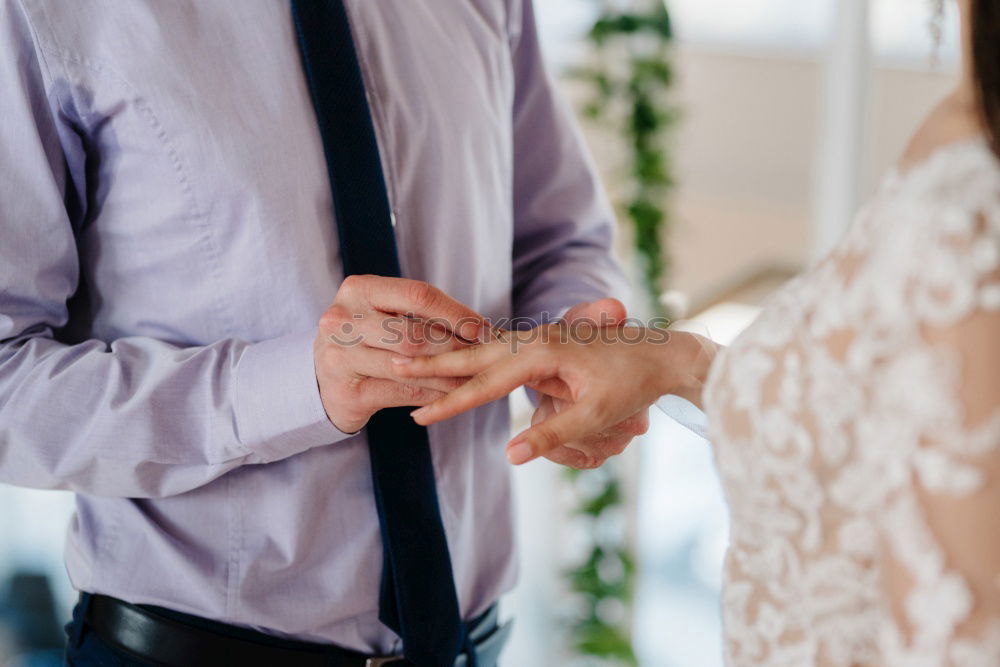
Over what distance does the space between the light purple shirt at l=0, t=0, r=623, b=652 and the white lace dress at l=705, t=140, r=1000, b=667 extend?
0.49 meters

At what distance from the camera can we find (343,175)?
1.21 metres

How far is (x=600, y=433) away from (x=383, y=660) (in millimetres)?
386

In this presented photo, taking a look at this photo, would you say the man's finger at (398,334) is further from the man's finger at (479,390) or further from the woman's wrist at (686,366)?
the woman's wrist at (686,366)

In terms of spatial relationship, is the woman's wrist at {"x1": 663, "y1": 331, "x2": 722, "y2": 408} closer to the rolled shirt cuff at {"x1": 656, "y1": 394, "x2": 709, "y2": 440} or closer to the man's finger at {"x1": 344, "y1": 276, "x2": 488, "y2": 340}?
the rolled shirt cuff at {"x1": 656, "y1": 394, "x2": 709, "y2": 440}

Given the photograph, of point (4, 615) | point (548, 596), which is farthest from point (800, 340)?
point (4, 615)

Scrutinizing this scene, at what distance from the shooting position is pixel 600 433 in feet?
4.12

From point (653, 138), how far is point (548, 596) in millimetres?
1358

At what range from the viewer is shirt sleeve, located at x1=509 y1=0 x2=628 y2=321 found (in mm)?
1563

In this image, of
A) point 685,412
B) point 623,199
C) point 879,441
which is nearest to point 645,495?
point 623,199

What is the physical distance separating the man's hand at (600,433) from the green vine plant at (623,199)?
5.11 feet

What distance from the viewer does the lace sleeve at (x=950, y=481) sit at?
2.35 ft

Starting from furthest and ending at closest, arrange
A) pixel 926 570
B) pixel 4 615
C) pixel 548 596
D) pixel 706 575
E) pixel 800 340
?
pixel 706 575 < pixel 548 596 < pixel 4 615 < pixel 800 340 < pixel 926 570

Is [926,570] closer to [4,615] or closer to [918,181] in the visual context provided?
[918,181]

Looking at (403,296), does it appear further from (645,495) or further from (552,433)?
(645,495)
